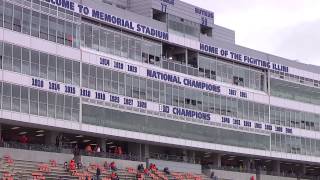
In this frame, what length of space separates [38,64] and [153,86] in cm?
1315

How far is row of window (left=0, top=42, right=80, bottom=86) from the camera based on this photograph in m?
56.3

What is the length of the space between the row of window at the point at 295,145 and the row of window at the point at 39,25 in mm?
27556

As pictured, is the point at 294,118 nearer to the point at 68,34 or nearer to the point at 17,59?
the point at 68,34

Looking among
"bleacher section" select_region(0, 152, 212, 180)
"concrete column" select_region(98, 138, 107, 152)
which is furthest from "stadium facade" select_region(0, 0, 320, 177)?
"bleacher section" select_region(0, 152, 212, 180)

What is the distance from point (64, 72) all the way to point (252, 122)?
24.6 m

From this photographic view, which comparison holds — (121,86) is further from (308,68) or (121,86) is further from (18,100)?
(308,68)

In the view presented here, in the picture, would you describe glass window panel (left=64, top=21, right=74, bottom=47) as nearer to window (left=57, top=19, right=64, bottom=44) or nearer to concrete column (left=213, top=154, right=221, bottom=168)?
window (left=57, top=19, right=64, bottom=44)

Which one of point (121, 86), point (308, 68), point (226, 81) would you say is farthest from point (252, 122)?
point (121, 86)

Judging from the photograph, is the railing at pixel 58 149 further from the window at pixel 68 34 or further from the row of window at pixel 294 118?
the row of window at pixel 294 118

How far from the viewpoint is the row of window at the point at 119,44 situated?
6428cm

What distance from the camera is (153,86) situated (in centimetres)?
6900

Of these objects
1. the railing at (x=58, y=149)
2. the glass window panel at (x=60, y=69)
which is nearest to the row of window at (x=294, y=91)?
the railing at (x=58, y=149)

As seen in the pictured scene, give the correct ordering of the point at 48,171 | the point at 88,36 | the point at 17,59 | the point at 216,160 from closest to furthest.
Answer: the point at 48,171
the point at 17,59
the point at 88,36
the point at 216,160

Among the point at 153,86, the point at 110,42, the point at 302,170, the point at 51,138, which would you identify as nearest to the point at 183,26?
the point at 153,86
